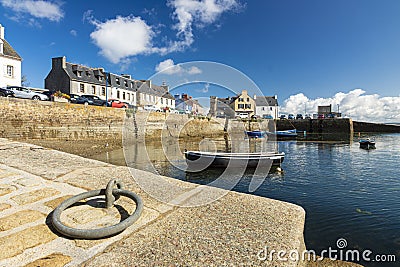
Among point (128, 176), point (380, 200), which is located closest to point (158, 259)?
point (128, 176)

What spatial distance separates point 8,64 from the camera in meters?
29.7

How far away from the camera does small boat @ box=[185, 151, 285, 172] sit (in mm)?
14141

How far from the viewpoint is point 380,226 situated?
653 cm

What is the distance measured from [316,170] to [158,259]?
14261 mm

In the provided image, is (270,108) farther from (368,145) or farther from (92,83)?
(92,83)

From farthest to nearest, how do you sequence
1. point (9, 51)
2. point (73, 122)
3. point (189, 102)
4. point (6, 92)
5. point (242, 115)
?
point (242, 115) → point (9, 51) → point (73, 122) → point (6, 92) → point (189, 102)

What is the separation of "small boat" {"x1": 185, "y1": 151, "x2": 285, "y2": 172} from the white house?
29161 millimetres

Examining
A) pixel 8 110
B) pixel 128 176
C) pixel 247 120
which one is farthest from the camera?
pixel 247 120

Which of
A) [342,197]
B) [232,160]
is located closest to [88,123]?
[232,160]

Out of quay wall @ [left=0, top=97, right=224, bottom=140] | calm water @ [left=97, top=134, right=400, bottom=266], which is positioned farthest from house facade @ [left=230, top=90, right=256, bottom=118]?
calm water @ [left=97, top=134, right=400, bottom=266]

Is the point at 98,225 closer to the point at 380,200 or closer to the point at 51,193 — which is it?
the point at 51,193

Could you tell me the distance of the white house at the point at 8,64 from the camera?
2900 cm

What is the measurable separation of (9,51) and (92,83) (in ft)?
39.4

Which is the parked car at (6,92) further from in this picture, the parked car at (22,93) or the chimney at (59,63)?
the chimney at (59,63)
